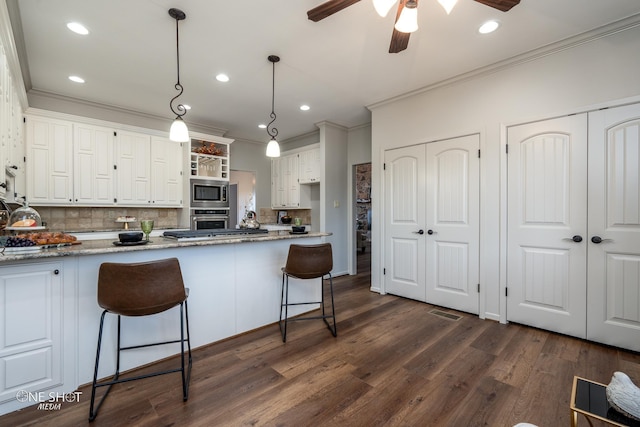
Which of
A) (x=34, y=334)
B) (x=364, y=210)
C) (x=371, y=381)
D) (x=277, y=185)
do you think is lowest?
(x=371, y=381)

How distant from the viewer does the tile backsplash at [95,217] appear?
3.94 meters

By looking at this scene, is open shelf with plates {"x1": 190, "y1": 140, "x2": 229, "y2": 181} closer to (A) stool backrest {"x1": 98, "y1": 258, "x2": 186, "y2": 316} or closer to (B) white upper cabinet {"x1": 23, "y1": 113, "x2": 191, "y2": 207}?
(B) white upper cabinet {"x1": 23, "y1": 113, "x2": 191, "y2": 207}

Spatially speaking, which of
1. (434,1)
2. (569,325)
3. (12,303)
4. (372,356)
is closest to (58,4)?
(12,303)

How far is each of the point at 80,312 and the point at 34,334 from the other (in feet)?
0.76

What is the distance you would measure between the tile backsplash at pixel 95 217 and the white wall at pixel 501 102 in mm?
3955

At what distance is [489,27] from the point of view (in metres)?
2.43

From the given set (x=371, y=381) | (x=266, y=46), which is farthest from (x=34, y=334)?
(x=266, y=46)

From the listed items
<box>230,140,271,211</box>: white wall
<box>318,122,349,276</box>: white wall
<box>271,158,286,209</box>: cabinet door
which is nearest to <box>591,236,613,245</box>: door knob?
<box>318,122,349,276</box>: white wall

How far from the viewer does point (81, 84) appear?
3520 millimetres

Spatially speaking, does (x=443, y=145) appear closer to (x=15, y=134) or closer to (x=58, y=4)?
(x=58, y=4)

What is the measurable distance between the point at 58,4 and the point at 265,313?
10.3 feet

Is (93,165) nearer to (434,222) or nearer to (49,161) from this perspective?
(49,161)

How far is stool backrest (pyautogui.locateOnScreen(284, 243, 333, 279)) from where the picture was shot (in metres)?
2.62

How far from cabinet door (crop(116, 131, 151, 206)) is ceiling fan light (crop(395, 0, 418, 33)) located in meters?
4.25
